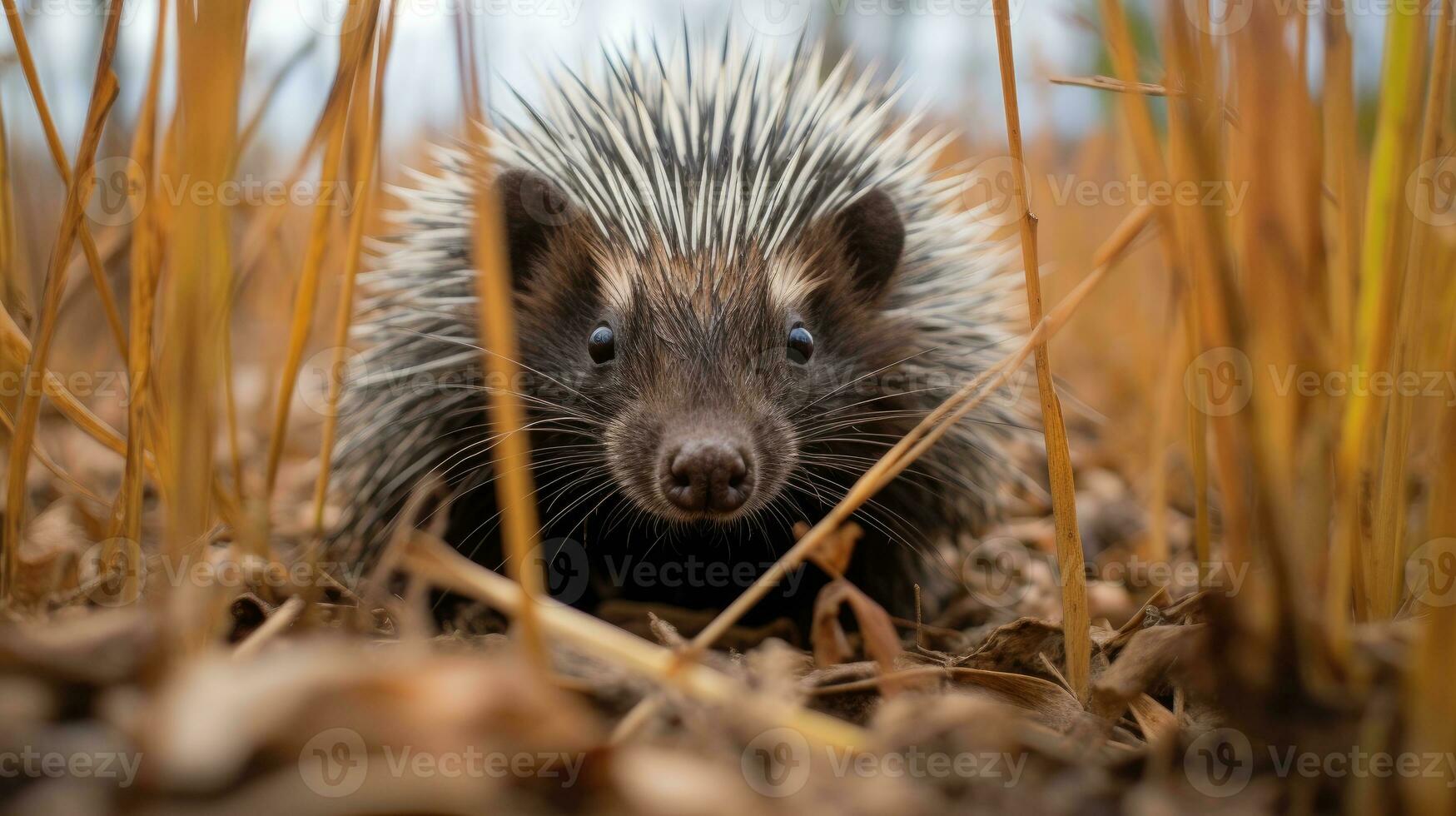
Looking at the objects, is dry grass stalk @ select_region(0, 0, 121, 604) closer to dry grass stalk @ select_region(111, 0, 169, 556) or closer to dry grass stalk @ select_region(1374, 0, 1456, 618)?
dry grass stalk @ select_region(111, 0, 169, 556)

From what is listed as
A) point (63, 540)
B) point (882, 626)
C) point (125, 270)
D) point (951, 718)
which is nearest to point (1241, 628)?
point (951, 718)

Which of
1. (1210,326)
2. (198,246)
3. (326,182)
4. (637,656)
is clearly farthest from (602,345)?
(1210,326)

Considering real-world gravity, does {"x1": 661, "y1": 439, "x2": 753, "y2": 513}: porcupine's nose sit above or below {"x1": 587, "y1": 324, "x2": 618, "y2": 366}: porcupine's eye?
below

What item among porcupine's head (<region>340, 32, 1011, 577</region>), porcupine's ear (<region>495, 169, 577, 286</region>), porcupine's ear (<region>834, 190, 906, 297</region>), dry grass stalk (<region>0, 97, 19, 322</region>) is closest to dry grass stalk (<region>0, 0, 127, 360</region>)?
dry grass stalk (<region>0, 97, 19, 322</region>)

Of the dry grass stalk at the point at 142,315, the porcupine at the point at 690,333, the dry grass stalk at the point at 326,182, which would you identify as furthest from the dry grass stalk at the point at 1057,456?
the dry grass stalk at the point at 142,315

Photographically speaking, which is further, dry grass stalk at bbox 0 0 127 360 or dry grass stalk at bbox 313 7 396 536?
dry grass stalk at bbox 313 7 396 536

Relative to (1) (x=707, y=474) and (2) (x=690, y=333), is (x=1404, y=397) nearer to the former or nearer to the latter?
(1) (x=707, y=474)

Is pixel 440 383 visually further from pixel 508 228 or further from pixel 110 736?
pixel 110 736
